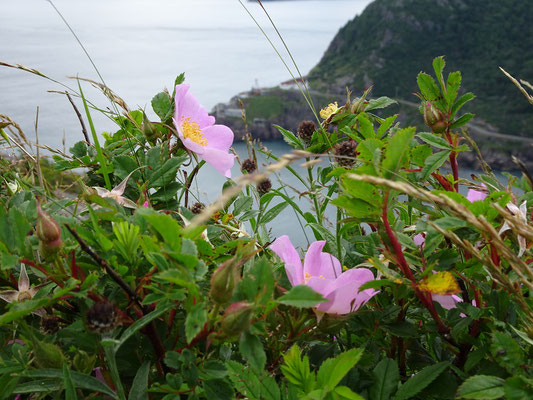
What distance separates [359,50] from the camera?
33.7m

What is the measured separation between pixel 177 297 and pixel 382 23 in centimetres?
3656

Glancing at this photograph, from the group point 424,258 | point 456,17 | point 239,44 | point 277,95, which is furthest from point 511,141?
point 424,258

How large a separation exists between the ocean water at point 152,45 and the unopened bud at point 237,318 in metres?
1.04

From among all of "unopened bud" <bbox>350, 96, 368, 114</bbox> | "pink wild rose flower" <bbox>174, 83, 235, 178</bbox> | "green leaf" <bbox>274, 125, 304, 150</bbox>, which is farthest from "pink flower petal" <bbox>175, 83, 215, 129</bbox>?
"unopened bud" <bbox>350, 96, 368, 114</bbox>

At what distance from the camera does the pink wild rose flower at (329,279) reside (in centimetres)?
40

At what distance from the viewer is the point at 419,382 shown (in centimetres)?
39

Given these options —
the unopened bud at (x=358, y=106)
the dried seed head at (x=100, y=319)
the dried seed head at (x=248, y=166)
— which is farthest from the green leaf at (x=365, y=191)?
the dried seed head at (x=248, y=166)

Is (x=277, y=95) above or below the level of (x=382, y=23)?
below

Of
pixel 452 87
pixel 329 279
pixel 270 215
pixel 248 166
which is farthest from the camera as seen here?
pixel 248 166

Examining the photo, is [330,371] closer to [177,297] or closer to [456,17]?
[177,297]

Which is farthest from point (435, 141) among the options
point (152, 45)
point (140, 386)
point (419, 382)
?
point (152, 45)

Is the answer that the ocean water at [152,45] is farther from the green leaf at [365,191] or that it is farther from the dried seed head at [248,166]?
the green leaf at [365,191]

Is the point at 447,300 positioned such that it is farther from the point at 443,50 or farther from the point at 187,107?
the point at 443,50

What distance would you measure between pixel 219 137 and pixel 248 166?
13 centimetres
